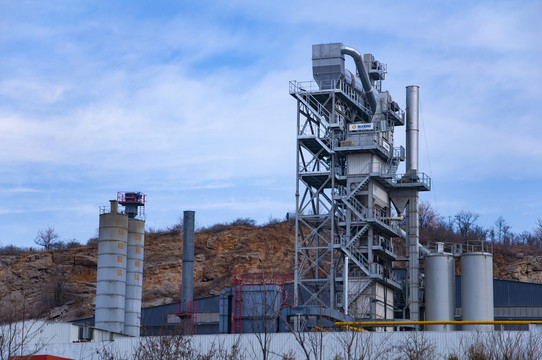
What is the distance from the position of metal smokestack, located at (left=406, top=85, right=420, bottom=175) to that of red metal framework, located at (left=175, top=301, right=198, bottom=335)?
58.5 feet

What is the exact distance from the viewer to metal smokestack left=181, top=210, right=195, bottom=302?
64.5 meters

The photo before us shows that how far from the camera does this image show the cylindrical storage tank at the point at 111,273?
59.0 metres

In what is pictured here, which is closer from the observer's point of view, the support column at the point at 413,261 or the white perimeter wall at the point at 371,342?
the white perimeter wall at the point at 371,342

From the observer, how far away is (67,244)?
105 meters

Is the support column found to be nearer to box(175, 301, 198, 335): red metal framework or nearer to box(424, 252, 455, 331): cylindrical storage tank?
box(424, 252, 455, 331): cylindrical storage tank

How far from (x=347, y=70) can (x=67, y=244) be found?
53364 mm

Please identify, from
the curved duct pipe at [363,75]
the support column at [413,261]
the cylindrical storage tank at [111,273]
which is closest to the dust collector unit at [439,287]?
the support column at [413,261]

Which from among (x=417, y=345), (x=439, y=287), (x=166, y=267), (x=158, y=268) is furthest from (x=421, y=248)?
(x=158, y=268)

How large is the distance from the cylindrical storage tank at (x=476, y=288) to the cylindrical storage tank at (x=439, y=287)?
2.98 feet

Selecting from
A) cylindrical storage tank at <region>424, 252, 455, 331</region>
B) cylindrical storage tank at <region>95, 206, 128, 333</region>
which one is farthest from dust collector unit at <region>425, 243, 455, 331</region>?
cylindrical storage tank at <region>95, 206, 128, 333</region>

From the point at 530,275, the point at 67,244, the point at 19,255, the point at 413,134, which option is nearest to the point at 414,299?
the point at 413,134

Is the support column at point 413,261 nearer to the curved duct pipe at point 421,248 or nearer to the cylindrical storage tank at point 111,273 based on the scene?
the curved duct pipe at point 421,248

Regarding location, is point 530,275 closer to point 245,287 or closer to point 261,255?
point 261,255

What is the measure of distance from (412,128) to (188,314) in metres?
20.1
